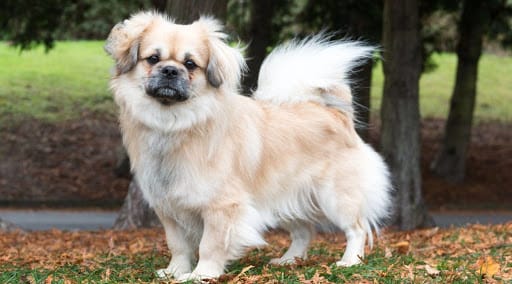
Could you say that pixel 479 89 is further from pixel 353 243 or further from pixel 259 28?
pixel 353 243

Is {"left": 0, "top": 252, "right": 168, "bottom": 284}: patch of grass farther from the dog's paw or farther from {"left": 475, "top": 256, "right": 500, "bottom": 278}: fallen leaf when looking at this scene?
{"left": 475, "top": 256, "right": 500, "bottom": 278}: fallen leaf

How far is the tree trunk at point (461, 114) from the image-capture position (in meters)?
20.4

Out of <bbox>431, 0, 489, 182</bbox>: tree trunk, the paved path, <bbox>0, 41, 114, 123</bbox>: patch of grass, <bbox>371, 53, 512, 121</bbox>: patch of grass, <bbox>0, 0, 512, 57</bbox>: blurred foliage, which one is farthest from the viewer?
<bbox>371, 53, 512, 121</bbox>: patch of grass

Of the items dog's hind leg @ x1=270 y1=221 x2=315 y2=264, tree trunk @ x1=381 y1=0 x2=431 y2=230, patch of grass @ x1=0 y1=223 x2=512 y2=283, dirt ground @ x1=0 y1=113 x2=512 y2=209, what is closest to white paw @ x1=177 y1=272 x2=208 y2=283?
patch of grass @ x1=0 y1=223 x2=512 y2=283

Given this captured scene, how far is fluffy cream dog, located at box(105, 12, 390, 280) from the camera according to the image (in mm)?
6680

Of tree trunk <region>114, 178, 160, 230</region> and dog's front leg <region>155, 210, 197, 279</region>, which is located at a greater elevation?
dog's front leg <region>155, 210, 197, 279</region>

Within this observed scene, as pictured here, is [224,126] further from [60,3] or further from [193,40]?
[60,3]

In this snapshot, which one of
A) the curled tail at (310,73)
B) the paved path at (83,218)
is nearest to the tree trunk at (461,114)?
the paved path at (83,218)

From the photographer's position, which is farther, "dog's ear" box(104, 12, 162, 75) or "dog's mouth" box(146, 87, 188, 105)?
"dog's ear" box(104, 12, 162, 75)

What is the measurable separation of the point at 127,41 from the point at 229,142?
1160 millimetres

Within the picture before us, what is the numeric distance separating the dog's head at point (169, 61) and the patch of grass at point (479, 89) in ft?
71.0

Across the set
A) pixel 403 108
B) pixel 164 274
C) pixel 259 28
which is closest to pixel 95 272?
pixel 164 274

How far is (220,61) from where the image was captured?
22.3 feet

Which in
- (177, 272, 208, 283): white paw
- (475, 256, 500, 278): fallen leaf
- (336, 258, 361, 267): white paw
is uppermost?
(475, 256, 500, 278): fallen leaf
